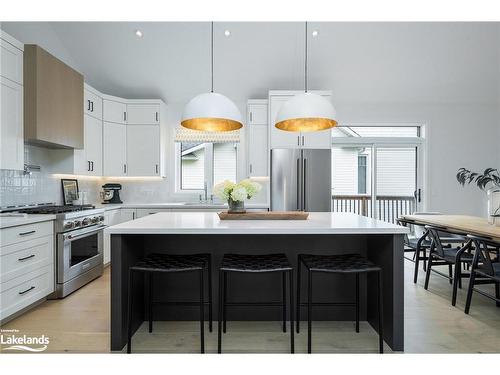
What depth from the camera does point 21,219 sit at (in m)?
2.69

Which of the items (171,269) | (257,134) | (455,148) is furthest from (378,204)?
(171,269)

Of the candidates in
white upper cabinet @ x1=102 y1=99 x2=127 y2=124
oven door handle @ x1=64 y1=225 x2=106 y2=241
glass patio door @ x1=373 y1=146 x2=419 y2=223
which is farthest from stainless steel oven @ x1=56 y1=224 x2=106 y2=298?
glass patio door @ x1=373 y1=146 x2=419 y2=223

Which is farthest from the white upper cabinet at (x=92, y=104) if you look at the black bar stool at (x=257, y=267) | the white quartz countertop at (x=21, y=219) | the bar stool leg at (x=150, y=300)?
the black bar stool at (x=257, y=267)

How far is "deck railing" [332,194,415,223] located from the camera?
5.68 meters

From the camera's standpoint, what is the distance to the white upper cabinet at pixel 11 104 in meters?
2.90

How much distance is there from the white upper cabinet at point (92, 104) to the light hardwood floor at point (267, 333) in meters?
2.56

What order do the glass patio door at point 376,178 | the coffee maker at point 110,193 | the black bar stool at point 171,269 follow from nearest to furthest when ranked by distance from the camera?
the black bar stool at point 171,269, the coffee maker at point 110,193, the glass patio door at point 376,178

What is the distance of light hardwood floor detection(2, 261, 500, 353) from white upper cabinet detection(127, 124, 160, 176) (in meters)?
2.38

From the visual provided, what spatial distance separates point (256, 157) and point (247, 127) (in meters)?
0.56

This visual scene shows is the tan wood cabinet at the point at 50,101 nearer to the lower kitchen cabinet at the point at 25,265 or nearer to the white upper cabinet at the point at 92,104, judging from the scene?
the white upper cabinet at the point at 92,104

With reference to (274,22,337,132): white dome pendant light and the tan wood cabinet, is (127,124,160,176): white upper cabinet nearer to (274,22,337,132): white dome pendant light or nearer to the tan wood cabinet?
the tan wood cabinet

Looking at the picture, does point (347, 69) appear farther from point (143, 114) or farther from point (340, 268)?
point (340, 268)

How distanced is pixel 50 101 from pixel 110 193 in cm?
199
